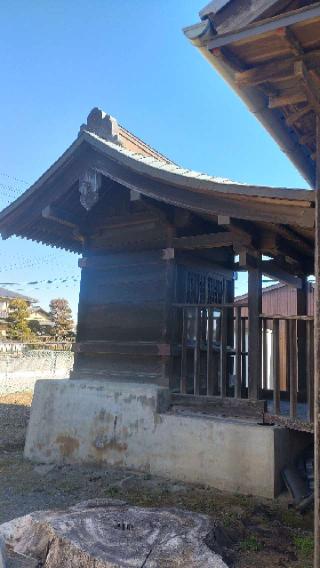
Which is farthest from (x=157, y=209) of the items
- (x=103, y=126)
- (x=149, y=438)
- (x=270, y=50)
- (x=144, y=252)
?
(x=270, y=50)

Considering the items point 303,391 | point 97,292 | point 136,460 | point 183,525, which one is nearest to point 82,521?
point 183,525

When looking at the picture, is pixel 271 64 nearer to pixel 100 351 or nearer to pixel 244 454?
pixel 244 454

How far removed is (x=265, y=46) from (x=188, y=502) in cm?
452

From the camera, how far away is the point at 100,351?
23.5 feet

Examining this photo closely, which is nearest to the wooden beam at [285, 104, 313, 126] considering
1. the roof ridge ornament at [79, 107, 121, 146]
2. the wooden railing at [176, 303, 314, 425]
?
the wooden railing at [176, 303, 314, 425]

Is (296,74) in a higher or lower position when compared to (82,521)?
higher

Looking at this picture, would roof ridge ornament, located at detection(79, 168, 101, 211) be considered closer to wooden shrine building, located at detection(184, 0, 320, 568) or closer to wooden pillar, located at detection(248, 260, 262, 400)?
wooden pillar, located at detection(248, 260, 262, 400)

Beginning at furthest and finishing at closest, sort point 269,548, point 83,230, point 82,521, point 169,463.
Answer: point 83,230 → point 169,463 → point 269,548 → point 82,521

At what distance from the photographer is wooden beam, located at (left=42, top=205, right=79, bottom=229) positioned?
700 centimetres

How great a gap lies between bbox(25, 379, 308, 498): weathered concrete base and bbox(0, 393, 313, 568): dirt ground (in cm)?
18

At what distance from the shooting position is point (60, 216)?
7.27 metres

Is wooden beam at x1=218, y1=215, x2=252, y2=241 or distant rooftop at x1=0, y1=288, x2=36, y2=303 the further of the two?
distant rooftop at x1=0, y1=288, x2=36, y2=303

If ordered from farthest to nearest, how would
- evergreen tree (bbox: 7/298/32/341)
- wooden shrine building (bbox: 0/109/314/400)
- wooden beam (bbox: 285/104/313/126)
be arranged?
evergreen tree (bbox: 7/298/32/341) < wooden shrine building (bbox: 0/109/314/400) < wooden beam (bbox: 285/104/313/126)

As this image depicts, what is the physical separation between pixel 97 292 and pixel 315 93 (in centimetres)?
509
